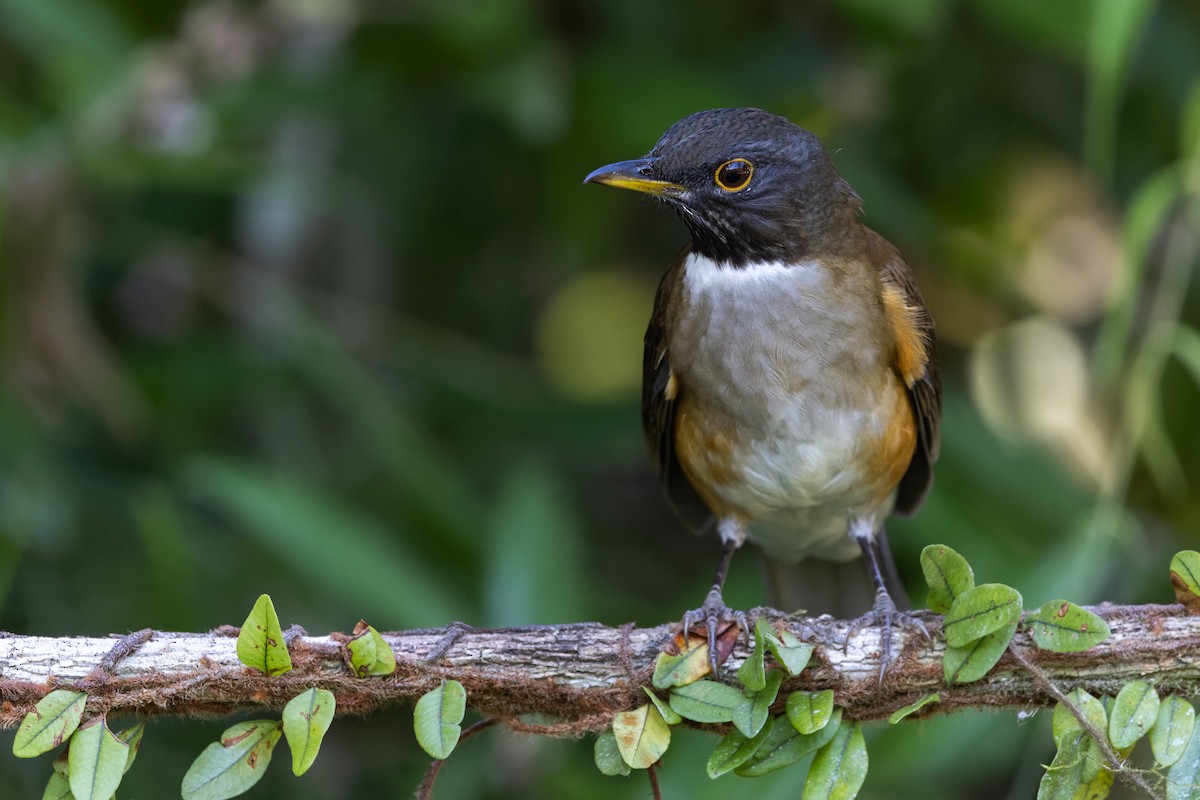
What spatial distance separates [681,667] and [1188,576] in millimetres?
1140

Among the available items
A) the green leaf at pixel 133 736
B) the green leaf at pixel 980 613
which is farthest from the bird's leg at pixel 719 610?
the green leaf at pixel 133 736

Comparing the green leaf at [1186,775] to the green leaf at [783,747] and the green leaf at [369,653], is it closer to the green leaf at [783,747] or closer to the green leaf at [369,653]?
the green leaf at [783,747]

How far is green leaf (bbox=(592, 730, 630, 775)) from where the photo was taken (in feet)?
10.4

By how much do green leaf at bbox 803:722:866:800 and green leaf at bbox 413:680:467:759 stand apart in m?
0.78

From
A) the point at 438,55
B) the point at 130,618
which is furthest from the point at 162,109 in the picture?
the point at 130,618

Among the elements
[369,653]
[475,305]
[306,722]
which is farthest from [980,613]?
[475,305]

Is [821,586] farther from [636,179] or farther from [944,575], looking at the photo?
[944,575]

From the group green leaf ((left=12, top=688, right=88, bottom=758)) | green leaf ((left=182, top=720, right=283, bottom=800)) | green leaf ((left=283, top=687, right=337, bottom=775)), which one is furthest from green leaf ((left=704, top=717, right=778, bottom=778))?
green leaf ((left=12, top=688, right=88, bottom=758))

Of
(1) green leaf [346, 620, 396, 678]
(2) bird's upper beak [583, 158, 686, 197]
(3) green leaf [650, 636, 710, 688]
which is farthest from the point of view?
(2) bird's upper beak [583, 158, 686, 197]

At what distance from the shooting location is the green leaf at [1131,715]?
303cm

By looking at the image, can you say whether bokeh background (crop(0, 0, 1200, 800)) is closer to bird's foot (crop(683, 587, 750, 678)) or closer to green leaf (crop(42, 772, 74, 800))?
bird's foot (crop(683, 587, 750, 678))

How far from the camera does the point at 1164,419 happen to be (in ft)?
19.5

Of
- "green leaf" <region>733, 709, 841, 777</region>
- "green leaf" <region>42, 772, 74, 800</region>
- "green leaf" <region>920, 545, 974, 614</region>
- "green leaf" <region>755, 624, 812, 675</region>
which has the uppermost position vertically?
"green leaf" <region>920, 545, 974, 614</region>

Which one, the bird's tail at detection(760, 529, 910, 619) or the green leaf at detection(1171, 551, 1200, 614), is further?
the bird's tail at detection(760, 529, 910, 619)
